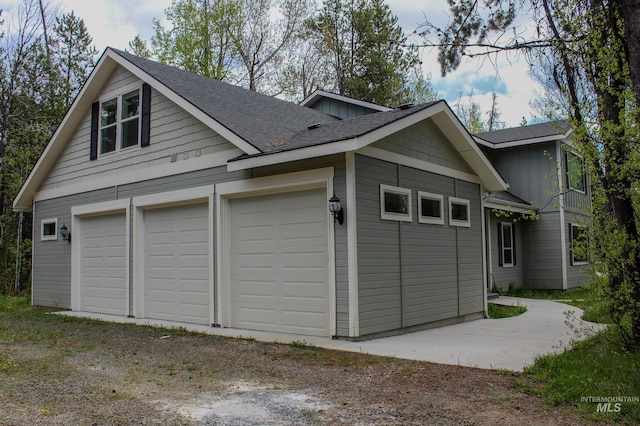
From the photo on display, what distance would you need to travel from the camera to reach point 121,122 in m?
11.5

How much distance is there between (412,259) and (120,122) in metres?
6.74

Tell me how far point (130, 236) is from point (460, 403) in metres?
8.07

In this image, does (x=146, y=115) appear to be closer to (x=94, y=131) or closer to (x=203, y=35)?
(x=94, y=131)

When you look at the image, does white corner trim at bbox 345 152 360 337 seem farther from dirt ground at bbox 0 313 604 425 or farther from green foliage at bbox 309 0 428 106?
green foliage at bbox 309 0 428 106

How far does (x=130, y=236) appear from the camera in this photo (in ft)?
36.0

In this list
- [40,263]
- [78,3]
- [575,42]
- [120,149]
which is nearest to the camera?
[575,42]

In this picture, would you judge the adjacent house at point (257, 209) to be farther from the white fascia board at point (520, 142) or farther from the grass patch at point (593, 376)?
the white fascia board at point (520, 142)

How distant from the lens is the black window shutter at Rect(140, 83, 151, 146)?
10719mm

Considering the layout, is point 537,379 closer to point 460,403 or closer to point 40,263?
point 460,403

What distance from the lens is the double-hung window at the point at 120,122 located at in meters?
11.2

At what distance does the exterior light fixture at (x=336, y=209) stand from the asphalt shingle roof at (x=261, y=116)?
803 millimetres

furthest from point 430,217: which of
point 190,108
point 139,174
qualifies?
point 139,174

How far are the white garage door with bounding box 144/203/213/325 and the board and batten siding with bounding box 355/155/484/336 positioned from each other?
9.75ft

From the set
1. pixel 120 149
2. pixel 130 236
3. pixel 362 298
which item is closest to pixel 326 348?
pixel 362 298
